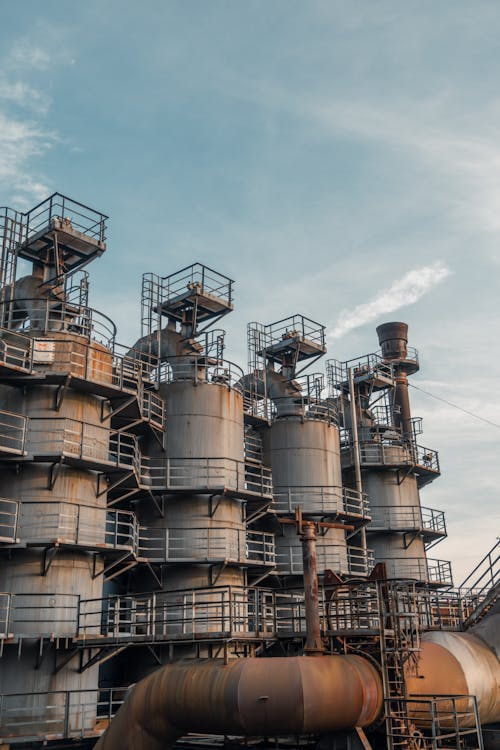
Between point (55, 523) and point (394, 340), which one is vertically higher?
point (394, 340)

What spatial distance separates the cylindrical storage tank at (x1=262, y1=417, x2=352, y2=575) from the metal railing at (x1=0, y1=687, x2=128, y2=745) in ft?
46.9

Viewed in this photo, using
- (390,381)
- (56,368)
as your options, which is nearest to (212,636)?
(56,368)

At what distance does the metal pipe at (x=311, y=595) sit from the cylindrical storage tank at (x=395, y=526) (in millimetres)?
25756

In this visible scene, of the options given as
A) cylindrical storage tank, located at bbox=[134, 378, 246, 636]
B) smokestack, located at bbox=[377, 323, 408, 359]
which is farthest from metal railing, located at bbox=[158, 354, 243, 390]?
smokestack, located at bbox=[377, 323, 408, 359]

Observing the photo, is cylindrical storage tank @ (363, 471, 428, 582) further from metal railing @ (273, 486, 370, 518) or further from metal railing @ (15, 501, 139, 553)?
metal railing @ (15, 501, 139, 553)

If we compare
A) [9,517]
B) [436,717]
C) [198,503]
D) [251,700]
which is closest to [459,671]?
[436,717]

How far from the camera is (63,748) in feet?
81.8

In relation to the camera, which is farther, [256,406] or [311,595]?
[256,406]

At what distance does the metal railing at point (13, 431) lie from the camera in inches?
957

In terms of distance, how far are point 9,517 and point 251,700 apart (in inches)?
445

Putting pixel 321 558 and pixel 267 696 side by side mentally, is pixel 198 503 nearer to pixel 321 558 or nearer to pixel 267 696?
pixel 321 558

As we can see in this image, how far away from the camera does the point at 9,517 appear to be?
24.5 meters

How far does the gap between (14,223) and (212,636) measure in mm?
19506

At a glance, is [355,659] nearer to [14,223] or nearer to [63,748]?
[63,748]
